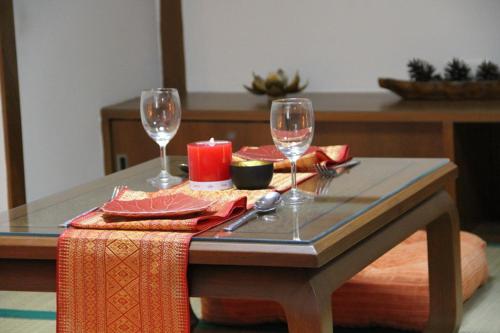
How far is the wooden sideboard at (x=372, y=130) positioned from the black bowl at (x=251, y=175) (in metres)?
1.65

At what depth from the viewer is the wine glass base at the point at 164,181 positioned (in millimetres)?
2574

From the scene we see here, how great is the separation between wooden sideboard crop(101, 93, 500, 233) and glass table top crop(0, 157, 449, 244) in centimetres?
123

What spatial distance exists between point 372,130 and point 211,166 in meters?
1.75

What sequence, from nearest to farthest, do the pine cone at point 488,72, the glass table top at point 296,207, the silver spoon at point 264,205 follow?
1. the glass table top at point 296,207
2. the silver spoon at point 264,205
3. the pine cone at point 488,72

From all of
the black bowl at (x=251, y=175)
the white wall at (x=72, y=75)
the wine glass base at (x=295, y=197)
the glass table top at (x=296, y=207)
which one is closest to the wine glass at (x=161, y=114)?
the glass table top at (x=296, y=207)

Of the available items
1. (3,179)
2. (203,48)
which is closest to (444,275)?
(3,179)

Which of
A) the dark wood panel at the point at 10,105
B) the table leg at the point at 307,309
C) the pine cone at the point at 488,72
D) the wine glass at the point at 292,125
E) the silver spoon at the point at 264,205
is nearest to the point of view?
the table leg at the point at 307,309

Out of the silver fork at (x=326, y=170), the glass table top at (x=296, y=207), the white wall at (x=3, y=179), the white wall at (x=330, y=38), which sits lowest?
the white wall at (x=3, y=179)

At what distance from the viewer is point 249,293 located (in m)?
1.98

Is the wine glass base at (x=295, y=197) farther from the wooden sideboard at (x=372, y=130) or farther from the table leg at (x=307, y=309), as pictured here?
the wooden sideboard at (x=372, y=130)

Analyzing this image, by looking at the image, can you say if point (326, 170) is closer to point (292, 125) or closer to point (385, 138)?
point (292, 125)

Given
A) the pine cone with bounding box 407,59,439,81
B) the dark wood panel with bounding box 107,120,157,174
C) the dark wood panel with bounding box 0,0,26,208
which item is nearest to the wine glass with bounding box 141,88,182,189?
the dark wood panel with bounding box 0,0,26,208

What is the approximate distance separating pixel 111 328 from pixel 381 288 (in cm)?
114

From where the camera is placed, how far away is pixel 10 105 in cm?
390
